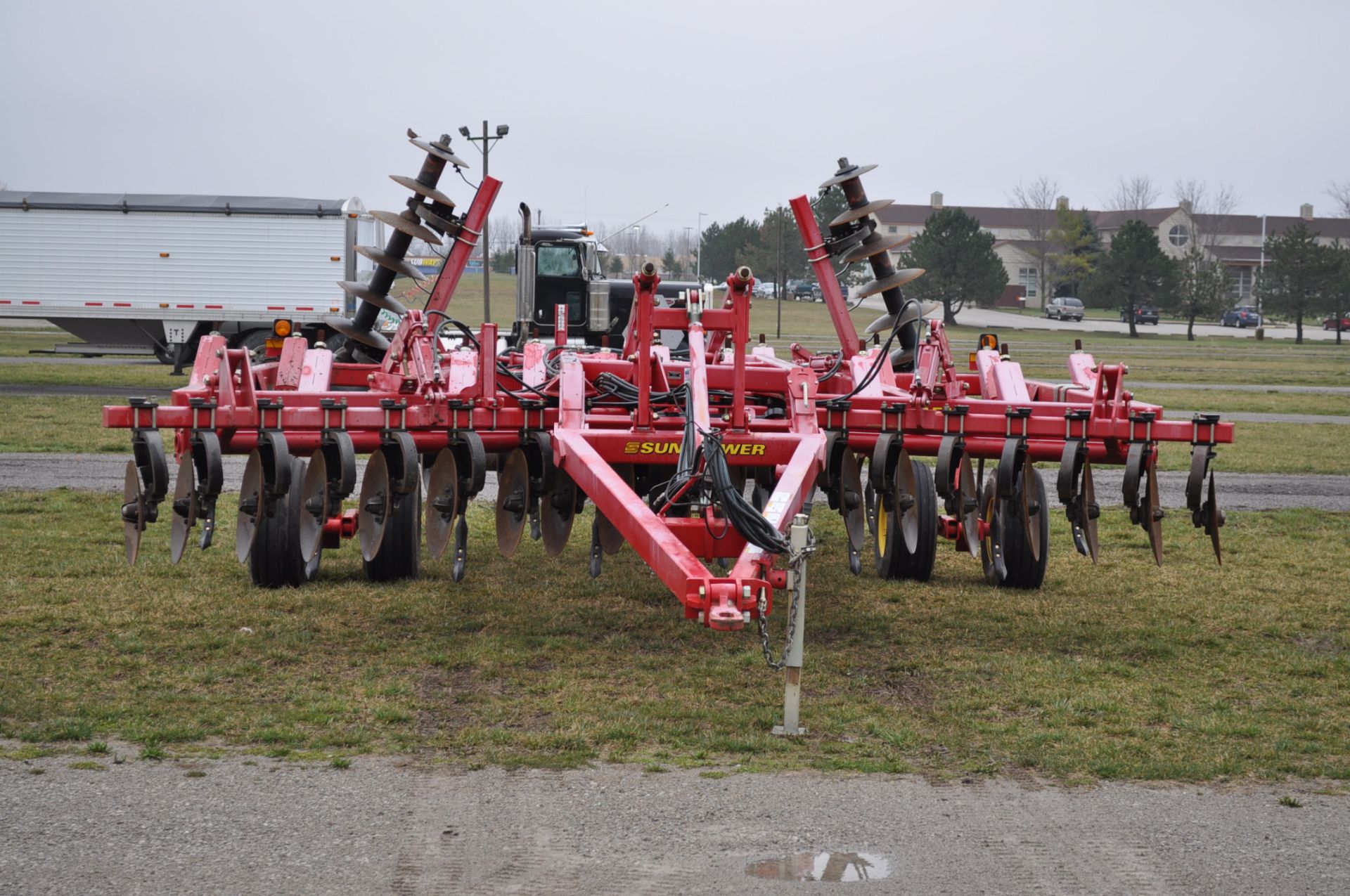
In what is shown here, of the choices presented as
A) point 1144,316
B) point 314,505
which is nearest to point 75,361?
point 314,505

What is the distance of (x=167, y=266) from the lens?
2475cm

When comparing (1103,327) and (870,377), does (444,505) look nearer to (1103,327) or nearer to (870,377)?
(870,377)

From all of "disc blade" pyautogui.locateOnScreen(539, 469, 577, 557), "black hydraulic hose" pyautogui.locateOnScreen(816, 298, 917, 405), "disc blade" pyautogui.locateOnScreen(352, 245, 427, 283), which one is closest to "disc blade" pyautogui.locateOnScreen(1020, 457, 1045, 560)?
A: "black hydraulic hose" pyautogui.locateOnScreen(816, 298, 917, 405)

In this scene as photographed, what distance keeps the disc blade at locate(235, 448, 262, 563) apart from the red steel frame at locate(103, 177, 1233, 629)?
0.12 metres

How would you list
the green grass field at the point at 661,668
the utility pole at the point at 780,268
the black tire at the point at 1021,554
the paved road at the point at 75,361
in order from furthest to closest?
1. the utility pole at the point at 780,268
2. the paved road at the point at 75,361
3. the black tire at the point at 1021,554
4. the green grass field at the point at 661,668

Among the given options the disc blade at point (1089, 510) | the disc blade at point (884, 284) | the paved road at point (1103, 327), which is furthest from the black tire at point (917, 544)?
the paved road at point (1103, 327)

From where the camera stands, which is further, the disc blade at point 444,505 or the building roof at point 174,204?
the building roof at point 174,204

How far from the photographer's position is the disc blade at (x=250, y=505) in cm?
768

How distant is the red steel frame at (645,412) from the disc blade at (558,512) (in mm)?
343

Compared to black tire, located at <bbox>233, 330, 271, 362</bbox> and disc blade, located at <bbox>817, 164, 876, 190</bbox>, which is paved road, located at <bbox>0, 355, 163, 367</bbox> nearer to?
black tire, located at <bbox>233, 330, 271, 362</bbox>

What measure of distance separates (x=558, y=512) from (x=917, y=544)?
2.27 meters

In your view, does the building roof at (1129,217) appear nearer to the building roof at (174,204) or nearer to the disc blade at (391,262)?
the building roof at (174,204)

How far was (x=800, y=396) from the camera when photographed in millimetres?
8102

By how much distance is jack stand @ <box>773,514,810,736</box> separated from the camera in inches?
223
